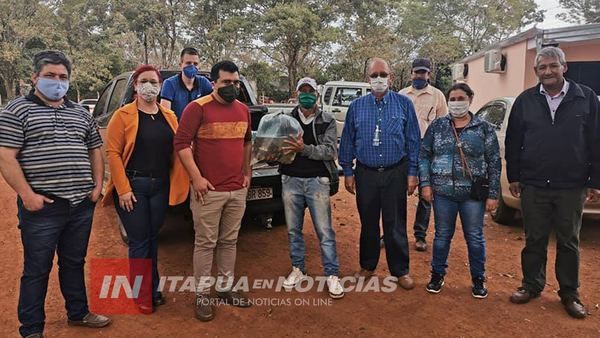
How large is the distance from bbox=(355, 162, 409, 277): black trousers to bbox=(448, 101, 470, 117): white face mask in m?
0.60

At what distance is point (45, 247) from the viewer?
2.64m

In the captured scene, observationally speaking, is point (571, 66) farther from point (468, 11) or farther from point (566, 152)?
point (468, 11)

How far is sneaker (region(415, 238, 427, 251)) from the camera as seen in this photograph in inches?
178

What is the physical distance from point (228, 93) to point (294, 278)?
1.70 meters

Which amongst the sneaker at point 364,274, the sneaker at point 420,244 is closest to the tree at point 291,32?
the sneaker at point 420,244

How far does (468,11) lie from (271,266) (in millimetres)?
26049

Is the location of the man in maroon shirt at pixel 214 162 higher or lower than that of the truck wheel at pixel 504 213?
higher

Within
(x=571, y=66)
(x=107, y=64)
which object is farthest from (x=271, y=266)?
(x=107, y=64)

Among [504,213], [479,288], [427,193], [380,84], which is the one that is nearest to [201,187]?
[380,84]

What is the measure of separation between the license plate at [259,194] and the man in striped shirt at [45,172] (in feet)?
5.38

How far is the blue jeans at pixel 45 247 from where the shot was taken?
2609 millimetres

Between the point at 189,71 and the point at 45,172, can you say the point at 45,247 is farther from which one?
the point at 189,71

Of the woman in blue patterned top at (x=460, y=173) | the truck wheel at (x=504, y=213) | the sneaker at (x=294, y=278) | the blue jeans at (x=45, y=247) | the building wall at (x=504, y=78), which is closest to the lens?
the blue jeans at (x=45, y=247)

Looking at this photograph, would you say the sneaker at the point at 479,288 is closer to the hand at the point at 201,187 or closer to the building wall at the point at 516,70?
the hand at the point at 201,187
